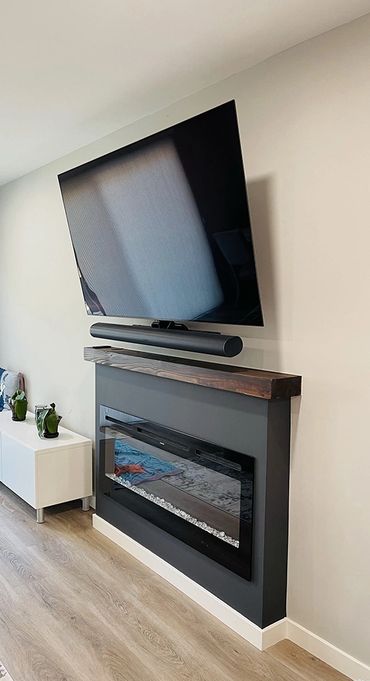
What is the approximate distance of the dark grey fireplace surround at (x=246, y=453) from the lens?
2.18 metres

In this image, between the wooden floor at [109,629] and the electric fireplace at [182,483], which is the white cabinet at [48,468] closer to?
the electric fireplace at [182,483]

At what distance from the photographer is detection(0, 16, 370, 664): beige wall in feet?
6.40

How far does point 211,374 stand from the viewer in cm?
233

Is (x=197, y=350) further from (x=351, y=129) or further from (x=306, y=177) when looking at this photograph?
(x=351, y=129)

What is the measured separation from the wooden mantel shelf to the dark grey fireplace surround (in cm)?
1

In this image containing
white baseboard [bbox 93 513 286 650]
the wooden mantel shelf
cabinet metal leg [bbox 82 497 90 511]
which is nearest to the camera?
the wooden mantel shelf

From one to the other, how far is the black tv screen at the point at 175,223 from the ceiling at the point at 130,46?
12.2 inches

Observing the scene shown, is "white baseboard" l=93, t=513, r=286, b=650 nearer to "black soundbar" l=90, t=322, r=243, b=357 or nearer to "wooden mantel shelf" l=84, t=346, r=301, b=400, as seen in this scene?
"wooden mantel shelf" l=84, t=346, r=301, b=400

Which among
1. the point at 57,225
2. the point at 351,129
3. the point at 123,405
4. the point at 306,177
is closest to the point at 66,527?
the point at 123,405

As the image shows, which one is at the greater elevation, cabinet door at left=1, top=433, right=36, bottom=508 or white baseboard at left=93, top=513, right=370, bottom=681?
cabinet door at left=1, top=433, right=36, bottom=508

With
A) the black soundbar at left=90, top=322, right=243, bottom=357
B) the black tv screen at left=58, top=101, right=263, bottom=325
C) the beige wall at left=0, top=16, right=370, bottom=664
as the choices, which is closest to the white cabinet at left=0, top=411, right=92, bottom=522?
the black soundbar at left=90, top=322, right=243, bottom=357

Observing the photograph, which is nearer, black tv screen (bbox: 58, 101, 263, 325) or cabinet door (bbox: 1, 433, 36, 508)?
black tv screen (bbox: 58, 101, 263, 325)

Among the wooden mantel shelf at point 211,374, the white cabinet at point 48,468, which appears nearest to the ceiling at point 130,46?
the wooden mantel shelf at point 211,374

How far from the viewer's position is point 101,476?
3297 millimetres
